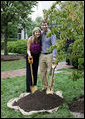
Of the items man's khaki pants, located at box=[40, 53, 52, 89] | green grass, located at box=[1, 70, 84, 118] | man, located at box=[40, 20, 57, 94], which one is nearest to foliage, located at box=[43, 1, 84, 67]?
green grass, located at box=[1, 70, 84, 118]

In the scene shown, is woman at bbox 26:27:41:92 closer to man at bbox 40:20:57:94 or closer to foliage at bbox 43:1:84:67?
man at bbox 40:20:57:94

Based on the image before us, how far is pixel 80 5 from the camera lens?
338 cm

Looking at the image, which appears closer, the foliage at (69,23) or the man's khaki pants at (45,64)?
the foliage at (69,23)

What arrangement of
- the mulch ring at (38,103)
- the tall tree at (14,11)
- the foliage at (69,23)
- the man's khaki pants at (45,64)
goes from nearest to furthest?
Result: the foliage at (69,23) → the mulch ring at (38,103) → the man's khaki pants at (45,64) → the tall tree at (14,11)

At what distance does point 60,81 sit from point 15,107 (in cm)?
277

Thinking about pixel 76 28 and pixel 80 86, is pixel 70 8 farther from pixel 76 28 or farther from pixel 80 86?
pixel 80 86

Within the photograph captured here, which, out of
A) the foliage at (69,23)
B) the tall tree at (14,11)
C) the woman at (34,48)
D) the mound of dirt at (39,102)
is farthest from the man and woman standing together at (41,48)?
the tall tree at (14,11)

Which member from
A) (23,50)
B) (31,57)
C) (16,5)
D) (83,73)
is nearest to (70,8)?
(83,73)

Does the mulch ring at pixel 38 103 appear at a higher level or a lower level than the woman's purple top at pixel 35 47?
lower

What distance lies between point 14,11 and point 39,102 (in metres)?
9.55

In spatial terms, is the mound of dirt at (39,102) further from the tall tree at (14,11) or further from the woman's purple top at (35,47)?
the tall tree at (14,11)

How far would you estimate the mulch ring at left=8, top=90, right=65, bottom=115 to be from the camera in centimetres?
Answer: 420

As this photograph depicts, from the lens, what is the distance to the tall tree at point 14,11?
12.7 meters

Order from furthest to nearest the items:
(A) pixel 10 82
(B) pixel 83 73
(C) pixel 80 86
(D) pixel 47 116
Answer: (A) pixel 10 82, (C) pixel 80 86, (D) pixel 47 116, (B) pixel 83 73
